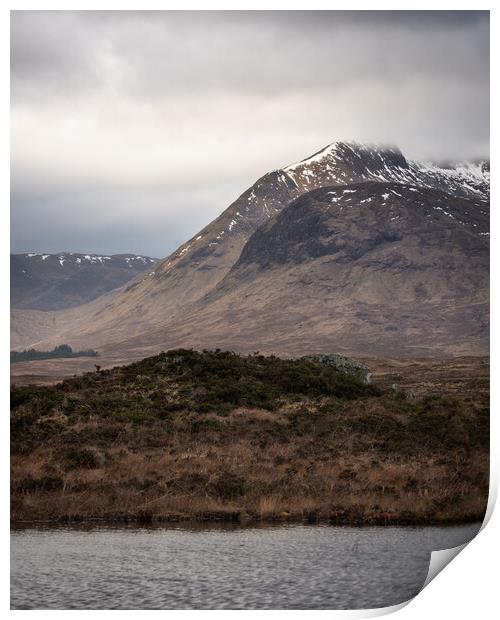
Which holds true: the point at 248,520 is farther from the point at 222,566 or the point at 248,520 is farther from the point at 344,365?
the point at 344,365

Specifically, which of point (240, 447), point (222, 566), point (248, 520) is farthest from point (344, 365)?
point (222, 566)

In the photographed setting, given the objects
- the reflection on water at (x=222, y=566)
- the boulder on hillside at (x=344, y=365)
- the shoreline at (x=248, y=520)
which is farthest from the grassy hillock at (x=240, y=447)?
the boulder on hillside at (x=344, y=365)

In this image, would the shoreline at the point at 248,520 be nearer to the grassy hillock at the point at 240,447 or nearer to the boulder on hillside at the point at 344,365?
the grassy hillock at the point at 240,447

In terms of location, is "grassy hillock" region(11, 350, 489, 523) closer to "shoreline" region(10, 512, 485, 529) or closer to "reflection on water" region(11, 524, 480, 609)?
"shoreline" region(10, 512, 485, 529)

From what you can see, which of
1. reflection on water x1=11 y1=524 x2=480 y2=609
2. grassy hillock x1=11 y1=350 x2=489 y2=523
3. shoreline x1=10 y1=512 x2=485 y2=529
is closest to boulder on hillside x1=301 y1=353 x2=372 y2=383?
grassy hillock x1=11 y1=350 x2=489 y2=523

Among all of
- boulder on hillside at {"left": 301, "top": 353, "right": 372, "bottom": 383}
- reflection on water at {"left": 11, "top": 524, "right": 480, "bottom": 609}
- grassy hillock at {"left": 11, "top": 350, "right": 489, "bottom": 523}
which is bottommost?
reflection on water at {"left": 11, "top": 524, "right": 480, "bottom": 609}

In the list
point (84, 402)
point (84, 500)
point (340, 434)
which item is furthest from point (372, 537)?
point (84, 402)

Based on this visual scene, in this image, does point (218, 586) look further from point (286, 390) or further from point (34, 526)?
point (286, 390)

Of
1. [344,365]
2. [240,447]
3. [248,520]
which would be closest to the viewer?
[248,520]
